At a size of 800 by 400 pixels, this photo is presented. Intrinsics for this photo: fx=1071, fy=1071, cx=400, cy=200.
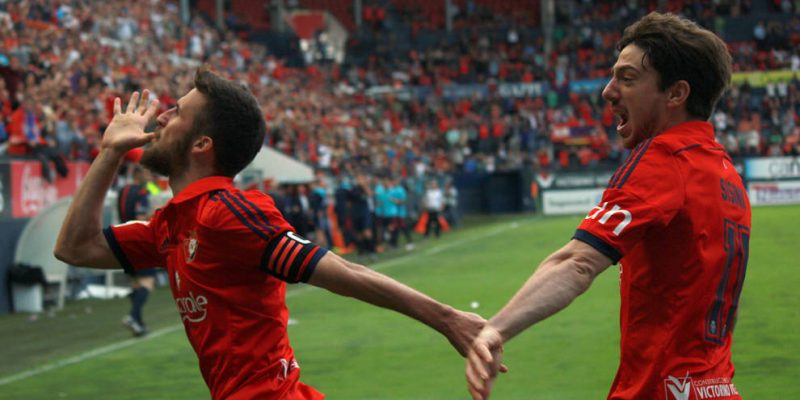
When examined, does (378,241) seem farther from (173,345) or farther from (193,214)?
(193,214)

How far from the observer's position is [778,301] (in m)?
13.8

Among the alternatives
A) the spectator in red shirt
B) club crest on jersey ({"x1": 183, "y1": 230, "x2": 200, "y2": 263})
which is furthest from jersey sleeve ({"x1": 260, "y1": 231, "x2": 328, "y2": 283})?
the spectator in red shirt

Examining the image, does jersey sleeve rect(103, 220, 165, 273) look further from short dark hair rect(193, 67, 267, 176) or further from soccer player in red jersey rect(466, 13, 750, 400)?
soccer player in red jersey rect(466, 13, 750, 400)

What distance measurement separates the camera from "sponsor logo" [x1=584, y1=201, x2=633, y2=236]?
3072 mm

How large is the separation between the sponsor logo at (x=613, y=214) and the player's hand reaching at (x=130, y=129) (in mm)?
1712

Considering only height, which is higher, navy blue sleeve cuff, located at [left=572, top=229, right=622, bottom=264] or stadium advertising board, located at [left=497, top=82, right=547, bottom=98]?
navy blue sleeve cuff, located at [left=572, top=229, right=622, bottom=264]

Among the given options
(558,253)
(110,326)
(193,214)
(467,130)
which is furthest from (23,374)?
(467,130)

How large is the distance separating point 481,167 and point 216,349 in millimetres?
40832

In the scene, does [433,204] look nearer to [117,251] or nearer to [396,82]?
[396,82]

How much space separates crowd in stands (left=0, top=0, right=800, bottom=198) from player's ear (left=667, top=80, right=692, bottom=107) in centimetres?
1773

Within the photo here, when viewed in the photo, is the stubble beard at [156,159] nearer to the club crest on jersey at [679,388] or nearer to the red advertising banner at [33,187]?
the club crest on jersey at [679,388]

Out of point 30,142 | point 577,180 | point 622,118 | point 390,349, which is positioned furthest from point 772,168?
Answer: point 622,118

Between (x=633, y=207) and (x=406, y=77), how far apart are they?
4875 cm

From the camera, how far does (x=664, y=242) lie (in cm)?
318
